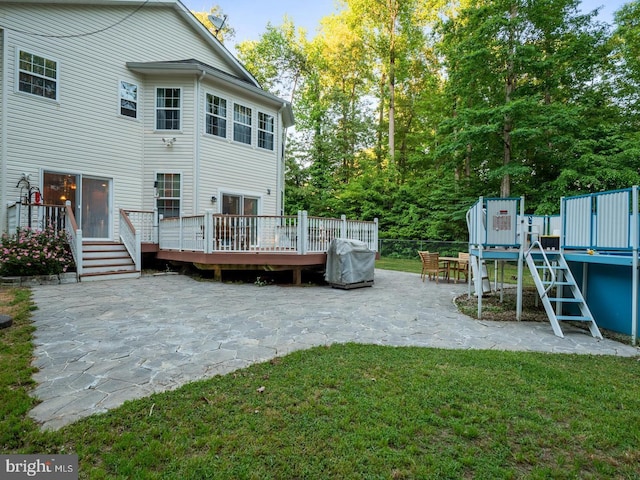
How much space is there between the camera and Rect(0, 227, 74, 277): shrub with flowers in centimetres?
763

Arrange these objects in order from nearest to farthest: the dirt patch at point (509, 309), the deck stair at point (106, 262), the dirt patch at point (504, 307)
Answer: the dirt patch at point (509, 309), the dirt patch at point (504, 307), the deck stair at point (106, 262)

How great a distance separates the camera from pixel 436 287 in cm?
955

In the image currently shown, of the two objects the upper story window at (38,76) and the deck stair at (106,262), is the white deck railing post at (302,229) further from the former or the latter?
the upper story window at (38,76)

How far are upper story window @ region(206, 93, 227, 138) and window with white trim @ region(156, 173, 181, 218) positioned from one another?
2091mm

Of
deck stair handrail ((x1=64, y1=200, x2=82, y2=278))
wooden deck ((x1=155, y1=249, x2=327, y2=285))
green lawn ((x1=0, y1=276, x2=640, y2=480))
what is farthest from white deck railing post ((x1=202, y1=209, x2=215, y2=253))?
green lawn ((x1=0, y1=276, x2=640, y2=480))

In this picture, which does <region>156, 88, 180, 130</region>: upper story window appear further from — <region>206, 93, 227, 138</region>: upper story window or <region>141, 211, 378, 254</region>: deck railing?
<region>141, 211, 378, 254</region>: deck railing

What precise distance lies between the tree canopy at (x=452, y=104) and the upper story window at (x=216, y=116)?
1058cm

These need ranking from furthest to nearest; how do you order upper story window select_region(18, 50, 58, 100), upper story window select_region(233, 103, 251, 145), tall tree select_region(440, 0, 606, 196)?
tall tree select_region(440, 0, 606, 196) → upper story window select_region(233, 103, 251, 145) → upper story window select_region(18, 50, 58, 100)

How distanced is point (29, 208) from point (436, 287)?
11187 millimetres

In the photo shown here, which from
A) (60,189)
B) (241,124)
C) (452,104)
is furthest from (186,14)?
(452,104)

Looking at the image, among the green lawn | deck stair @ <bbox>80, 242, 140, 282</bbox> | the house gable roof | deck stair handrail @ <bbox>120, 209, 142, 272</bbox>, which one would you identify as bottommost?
the green lawn

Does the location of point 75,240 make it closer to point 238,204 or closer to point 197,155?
point 197,155

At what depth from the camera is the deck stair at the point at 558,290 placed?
5145 mm

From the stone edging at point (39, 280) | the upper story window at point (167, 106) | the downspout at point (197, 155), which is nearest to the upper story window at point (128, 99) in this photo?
the upper story window at point (167, 106)
